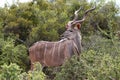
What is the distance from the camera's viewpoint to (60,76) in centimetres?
469

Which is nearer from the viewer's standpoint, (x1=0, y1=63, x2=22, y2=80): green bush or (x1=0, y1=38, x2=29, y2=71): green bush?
(x1=0, y1=63, x2=22, y2=80): green bush

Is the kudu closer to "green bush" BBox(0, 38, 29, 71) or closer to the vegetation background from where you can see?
the vegetation background

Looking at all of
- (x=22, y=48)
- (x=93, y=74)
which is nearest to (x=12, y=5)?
(x=22, y=48)

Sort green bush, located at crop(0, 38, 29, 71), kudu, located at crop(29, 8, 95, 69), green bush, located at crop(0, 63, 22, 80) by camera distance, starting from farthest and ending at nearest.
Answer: green bush, located at crop(0, 38, 29, 71) < kudu, located at crop(29, 8, 95, 69) < green bush, located at crop(0, 63, 22, 80)

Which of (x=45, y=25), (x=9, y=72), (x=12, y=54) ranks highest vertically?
(x=9, y=72)

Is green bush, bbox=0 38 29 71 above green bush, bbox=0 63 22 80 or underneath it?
underneath

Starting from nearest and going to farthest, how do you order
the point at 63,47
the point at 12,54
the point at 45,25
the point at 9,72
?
the point at 9,72 → the point at 63,47 → the point at 12,54 → the point at 45,25

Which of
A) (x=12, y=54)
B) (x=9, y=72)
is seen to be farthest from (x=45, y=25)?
(x=9, y=72)

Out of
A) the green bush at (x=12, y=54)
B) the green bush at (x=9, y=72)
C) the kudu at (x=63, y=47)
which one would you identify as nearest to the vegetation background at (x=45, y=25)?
the green bush at (x=12, y=54)

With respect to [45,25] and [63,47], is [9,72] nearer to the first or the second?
[63,47]

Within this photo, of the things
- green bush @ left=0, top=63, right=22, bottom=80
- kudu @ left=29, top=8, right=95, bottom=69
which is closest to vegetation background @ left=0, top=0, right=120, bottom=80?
kudu @ left=29, top=8, right=95, bottom=69

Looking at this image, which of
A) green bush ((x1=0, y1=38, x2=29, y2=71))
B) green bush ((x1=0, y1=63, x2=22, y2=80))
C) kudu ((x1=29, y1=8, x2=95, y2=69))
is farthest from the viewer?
green bush ((x1=0, y1=38, x2=29, y2=71))

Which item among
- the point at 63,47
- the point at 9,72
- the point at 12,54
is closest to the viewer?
the point at 9,72

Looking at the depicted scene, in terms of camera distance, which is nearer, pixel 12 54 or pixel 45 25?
pixel 12 54
